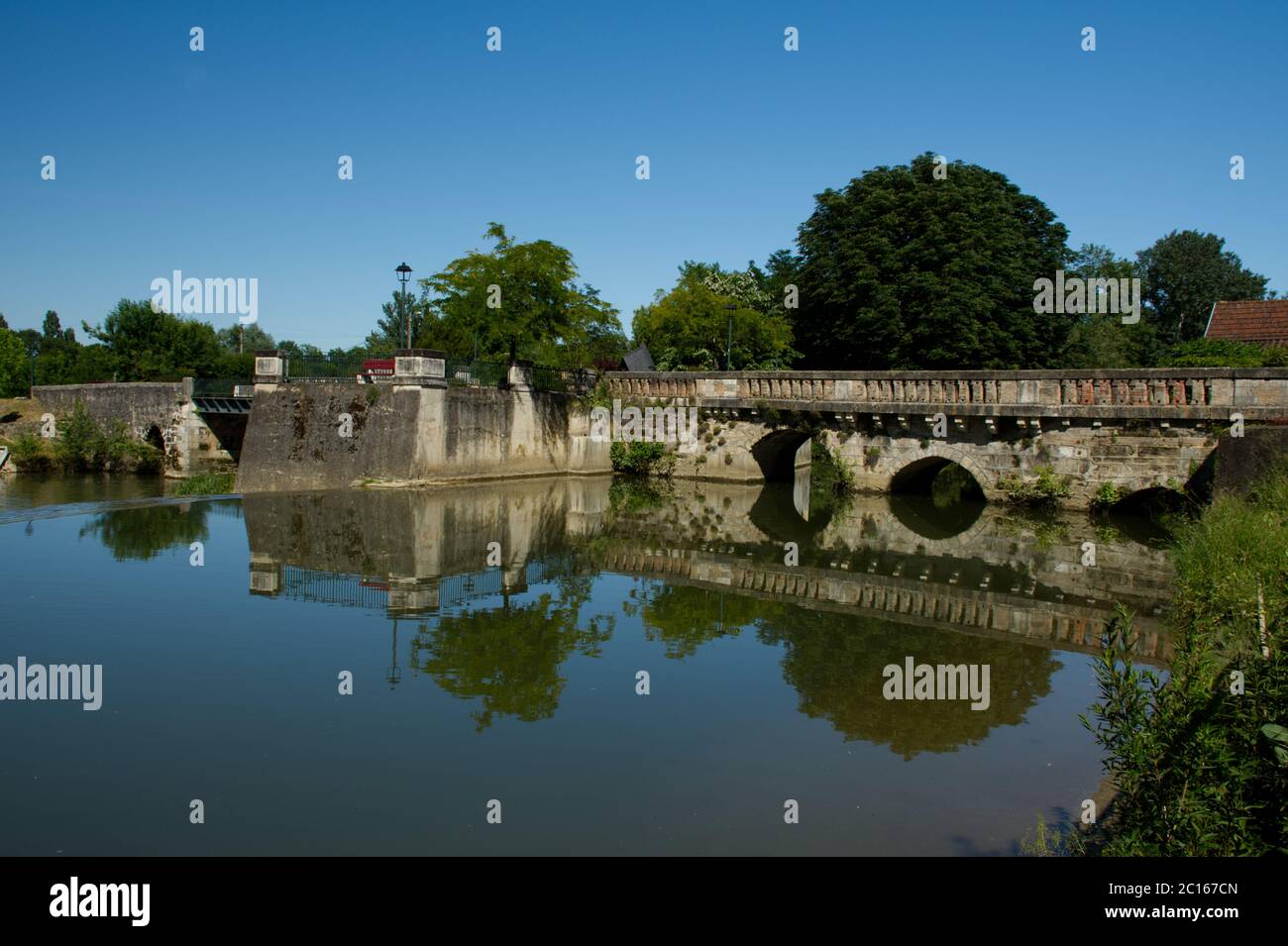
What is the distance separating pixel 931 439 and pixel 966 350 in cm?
1106

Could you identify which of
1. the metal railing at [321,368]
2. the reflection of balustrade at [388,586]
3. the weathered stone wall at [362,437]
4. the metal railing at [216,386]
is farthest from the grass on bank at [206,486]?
the reflection of balustrade at [388,586]

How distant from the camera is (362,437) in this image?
24.7m

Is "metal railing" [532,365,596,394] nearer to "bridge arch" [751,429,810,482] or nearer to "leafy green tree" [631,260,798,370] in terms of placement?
"bridge arch" [751,429,810,482]

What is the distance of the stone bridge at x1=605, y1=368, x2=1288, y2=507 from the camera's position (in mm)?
20562

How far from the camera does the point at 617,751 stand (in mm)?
7156

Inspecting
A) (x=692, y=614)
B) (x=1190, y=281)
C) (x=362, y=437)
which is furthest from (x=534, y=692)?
(x=1190, y=281)

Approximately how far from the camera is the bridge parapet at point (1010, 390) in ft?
65.8

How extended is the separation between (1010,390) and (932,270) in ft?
45.9

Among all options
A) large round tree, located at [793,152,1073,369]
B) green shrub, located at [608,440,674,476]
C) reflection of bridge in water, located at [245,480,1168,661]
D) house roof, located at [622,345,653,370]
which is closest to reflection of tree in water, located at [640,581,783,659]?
reflection of bridge in water, located at [245,480,1168,661]

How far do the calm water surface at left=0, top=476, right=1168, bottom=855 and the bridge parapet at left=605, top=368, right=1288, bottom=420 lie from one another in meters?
5.03

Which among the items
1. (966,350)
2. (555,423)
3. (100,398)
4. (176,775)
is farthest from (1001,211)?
(176,775)

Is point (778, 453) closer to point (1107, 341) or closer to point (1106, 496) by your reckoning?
point (1106, 496)

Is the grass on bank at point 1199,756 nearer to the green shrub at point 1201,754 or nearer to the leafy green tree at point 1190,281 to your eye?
the green shrub at point 1201,754
